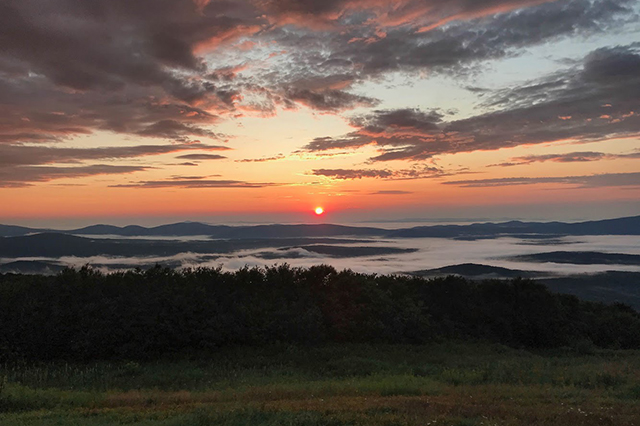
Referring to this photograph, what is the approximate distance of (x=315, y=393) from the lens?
1738 cm

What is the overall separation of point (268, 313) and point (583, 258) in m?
187

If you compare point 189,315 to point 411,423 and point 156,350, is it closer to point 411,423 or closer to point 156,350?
point 156,350

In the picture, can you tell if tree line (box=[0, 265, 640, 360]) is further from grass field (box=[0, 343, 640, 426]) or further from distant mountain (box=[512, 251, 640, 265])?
distant mountain (box=[512, 251, 640, 265])

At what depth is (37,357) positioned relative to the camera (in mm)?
29422

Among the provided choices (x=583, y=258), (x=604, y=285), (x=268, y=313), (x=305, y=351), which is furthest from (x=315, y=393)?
(x=583, y=258)

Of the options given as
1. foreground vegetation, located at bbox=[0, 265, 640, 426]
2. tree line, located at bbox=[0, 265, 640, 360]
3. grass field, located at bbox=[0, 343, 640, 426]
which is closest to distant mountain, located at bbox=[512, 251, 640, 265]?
foreground vegetation, located at bbox=[0, 265, 640, 426]

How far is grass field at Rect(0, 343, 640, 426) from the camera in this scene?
1254cm

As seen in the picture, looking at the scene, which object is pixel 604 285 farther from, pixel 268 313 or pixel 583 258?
pixel 268 313

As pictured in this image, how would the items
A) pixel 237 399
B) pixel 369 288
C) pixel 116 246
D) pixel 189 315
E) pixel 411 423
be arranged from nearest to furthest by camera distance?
pixel 411 423
pixel 237 399
pixel 189 315
pixel 369 288
pixel 116 246

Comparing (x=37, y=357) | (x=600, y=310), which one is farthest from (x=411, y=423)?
(x=600, y=310)

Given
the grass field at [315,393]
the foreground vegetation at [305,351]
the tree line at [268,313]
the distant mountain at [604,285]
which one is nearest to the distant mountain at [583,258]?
the distant mountain at [604,285]

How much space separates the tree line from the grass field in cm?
220

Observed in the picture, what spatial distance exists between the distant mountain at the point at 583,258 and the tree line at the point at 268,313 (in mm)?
142240

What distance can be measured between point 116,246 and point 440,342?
184697mm
